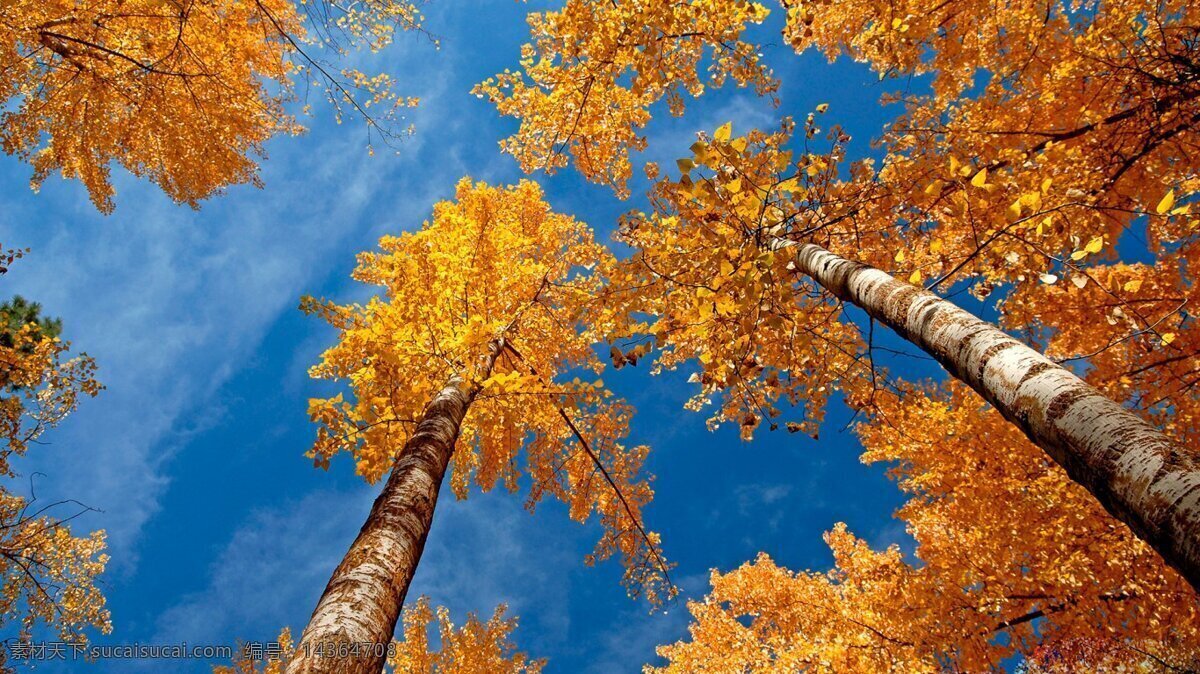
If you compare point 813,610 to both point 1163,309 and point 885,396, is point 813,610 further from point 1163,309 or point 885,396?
point 1163,309

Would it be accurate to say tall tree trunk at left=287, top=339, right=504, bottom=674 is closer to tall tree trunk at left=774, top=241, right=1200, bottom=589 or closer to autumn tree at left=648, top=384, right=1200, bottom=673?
tall tree trunk at left=774, top=241, right=1200, bottom=589

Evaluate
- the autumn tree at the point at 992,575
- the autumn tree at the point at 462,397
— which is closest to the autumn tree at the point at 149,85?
the autumn tree at the point at 462,397

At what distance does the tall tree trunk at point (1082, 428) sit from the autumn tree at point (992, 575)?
292 centimetres

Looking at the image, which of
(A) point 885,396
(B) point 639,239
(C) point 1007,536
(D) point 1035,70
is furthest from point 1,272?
(C) point 1007,536

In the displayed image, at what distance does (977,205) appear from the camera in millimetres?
3314

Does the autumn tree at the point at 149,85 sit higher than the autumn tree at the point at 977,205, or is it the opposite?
the autumn tree at the point at 149,85

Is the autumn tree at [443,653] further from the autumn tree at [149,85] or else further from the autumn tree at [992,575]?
the autumn tree at [149,85]

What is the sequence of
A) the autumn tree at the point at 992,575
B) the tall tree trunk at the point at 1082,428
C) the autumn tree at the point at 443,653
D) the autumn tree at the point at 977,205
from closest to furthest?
the tall tree trunk at the point at 1082,428
the autumn tree at the point at 977,205
the autumn tree at the point at 992,575
the autumn tree at the point at 443,653

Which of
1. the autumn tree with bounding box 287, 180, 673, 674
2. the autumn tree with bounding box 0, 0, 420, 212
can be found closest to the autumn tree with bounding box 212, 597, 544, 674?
the autumn tree with bounding box 287, 180, 673, 674

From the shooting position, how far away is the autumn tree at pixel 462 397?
228cm

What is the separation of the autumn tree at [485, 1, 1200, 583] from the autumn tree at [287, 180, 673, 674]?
38.1 inches

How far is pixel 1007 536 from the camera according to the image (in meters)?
5.36

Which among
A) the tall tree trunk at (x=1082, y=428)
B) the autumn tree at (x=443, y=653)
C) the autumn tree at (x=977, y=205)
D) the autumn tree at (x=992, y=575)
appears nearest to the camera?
the tall tree trunk at (x=1082, y=428)

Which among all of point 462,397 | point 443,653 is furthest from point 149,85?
point 443,653
